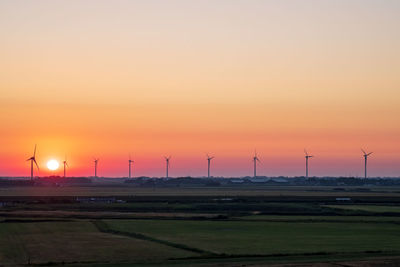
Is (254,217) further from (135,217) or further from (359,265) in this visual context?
(359,265)

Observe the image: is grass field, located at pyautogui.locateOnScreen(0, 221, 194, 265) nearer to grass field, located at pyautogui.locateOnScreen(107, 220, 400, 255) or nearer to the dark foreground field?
the dark foreground field

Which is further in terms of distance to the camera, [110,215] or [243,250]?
[110,215]

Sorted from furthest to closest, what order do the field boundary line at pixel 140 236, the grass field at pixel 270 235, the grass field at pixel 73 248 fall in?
the grass field at pixel 270 235 → the field boundary line at pixel 140 236 → the grass field at pixel 73 248

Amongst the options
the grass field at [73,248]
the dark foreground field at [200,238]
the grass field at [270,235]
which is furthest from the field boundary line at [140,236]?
the grass field at [73,248]

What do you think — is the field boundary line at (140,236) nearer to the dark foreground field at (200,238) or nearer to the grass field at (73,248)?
the dark foreground field at (200,238)

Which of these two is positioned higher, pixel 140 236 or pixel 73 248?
pixel 140 236

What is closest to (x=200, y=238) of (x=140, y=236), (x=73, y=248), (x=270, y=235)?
(x=140, y=236)

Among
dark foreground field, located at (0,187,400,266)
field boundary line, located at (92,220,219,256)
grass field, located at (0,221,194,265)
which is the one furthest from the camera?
field boundary line, located at (92,220,219,256)

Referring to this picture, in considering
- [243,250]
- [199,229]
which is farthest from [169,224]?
[243,250]

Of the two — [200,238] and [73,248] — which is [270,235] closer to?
[200,238]

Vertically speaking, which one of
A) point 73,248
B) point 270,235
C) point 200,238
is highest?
point 270,235

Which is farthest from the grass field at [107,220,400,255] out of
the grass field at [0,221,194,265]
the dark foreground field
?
the grass field at [0,221,194,265]
